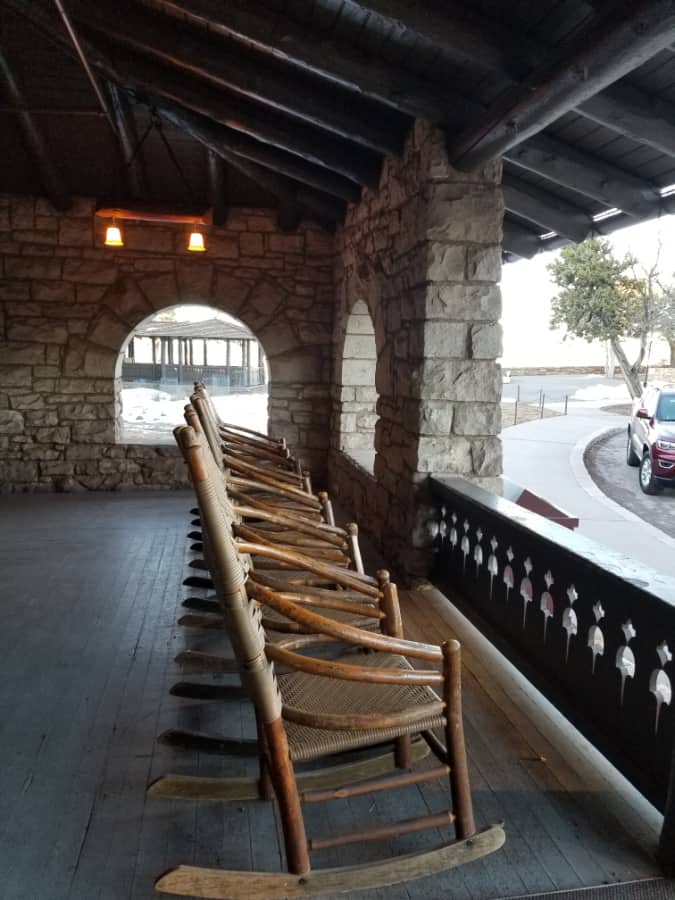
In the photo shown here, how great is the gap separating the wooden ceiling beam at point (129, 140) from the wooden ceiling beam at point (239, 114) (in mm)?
392

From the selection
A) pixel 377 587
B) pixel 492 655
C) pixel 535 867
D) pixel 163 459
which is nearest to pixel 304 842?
pixel 535 867

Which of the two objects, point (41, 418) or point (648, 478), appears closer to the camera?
point (41, 418)

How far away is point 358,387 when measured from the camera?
622cm

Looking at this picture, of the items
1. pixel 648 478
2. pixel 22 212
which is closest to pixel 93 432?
pixel 22 212

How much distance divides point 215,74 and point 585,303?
13.1 metres

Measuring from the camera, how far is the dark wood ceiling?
260 centimetres

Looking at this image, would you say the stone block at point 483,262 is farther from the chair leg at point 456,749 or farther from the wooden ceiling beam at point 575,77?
the chair leg at point 456,749

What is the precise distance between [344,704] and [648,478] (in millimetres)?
8909

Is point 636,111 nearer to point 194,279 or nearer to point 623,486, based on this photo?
point 194,279

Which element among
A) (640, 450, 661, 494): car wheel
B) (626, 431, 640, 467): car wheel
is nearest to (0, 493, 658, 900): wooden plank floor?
(640, 450, 661, 494): car wheel

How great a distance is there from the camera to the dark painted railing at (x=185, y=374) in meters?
15.5

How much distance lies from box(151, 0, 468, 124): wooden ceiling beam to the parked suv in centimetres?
654

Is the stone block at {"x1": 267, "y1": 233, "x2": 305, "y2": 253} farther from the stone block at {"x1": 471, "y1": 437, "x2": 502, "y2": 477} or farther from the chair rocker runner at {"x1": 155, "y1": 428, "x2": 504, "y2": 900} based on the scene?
the chair rocker runner at {"x1": 155, "y1": 428, "x2": 504, "y2": 900}

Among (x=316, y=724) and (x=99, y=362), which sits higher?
(x=99, y=362)
